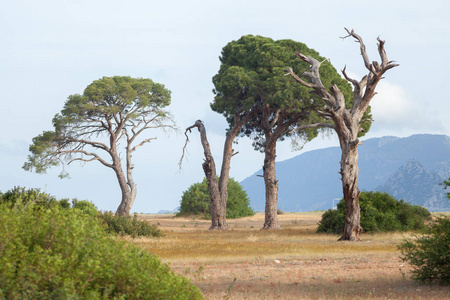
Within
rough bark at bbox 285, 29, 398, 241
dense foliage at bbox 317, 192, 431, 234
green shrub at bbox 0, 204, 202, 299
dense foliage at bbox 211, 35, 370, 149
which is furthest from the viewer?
dense foliage at bbox 211, 35, 370, 149

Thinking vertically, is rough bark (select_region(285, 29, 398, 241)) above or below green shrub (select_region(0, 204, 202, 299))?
above

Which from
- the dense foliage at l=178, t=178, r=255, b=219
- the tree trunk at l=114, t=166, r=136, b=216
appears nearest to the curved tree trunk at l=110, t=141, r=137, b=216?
the tree trunk at l=114, t=166, r=136, b=216

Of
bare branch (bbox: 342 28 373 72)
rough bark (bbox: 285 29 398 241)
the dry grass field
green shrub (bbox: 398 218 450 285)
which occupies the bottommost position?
the dry grass field

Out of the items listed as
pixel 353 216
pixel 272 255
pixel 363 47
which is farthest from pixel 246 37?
pixel 272 255

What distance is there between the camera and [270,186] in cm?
3553

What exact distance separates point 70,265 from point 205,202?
4765 cm

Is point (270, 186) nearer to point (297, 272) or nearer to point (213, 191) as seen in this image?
point (213, 191)

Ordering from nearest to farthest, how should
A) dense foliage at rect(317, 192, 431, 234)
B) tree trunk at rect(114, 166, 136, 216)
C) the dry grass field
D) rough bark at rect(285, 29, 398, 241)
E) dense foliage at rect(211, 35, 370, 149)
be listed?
the dry grass field
rough bark at rect(285, 29, 398, 241)
dense foliage at rect(317, 192, 431, 234)
dense foliage at rect(211, 35, 370, 149)
tree trunk at rect(114, 166, 136, 216)

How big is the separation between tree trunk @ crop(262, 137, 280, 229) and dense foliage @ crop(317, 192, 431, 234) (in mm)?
5889

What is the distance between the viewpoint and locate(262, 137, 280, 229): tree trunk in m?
35.2

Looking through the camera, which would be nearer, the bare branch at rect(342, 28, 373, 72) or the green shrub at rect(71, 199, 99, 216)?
the bare branch at rect(342, 28, 373, 72)

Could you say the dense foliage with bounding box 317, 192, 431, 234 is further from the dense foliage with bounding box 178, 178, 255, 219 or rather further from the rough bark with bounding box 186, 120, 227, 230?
the dense foliage with bounding box 178, 178, 255, 219

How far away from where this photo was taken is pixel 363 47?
25.4 m

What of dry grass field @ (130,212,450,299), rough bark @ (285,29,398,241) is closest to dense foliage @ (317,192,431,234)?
rough bark @ (285,29,398,241)
